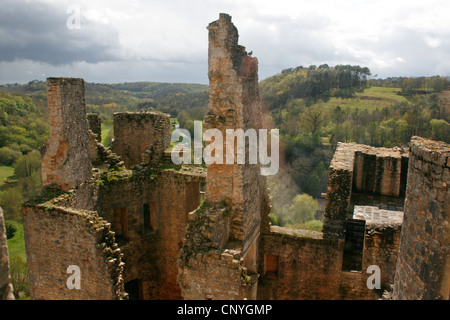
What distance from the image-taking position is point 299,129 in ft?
162

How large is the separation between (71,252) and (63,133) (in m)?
2.83

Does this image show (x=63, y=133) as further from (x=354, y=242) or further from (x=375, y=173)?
(x=375, y=173)

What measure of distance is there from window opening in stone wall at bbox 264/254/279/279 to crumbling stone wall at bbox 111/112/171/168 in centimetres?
505

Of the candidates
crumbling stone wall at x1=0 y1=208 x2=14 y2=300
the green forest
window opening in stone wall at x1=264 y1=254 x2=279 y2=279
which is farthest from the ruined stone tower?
the green forest

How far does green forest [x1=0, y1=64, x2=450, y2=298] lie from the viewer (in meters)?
29.8

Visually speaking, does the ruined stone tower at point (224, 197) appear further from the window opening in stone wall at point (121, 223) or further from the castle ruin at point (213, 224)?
the window opening in stone wall at point (121, 223)

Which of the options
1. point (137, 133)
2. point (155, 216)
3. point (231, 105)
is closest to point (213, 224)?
point (231, 105)

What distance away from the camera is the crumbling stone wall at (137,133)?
13.2 m

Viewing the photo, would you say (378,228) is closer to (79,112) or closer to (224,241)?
(224,241)

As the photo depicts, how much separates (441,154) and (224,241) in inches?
191

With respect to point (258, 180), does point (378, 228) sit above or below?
below

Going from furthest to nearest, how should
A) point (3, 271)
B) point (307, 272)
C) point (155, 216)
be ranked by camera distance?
point (155, 216) < point (307, 272) < point (3, 271)

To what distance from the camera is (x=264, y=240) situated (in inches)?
417

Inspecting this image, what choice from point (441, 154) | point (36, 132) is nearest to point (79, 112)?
point (441, 154)
